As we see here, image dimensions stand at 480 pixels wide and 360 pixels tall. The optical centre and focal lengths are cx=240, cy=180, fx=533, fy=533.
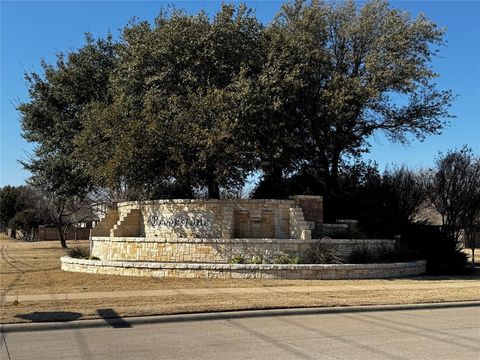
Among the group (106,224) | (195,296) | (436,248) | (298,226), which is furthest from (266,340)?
(436,248)

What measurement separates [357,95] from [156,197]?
10.3 metres

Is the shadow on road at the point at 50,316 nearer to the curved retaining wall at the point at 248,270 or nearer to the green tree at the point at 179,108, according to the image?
the curved retaining wall at the point at 248,270

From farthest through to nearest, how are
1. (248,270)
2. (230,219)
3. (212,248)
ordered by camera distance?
(230,219)
(212,248)
(248,270)

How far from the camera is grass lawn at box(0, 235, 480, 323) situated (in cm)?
1094

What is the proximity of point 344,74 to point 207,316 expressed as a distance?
54.0ft

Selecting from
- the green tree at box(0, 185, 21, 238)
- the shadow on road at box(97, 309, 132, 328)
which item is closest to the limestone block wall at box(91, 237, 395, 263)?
the shadow on road at box(97, 309, 132, 328)

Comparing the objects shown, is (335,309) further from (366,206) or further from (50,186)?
(50,186)

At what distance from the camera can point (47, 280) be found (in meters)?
16.3

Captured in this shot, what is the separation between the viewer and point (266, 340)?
8617mm

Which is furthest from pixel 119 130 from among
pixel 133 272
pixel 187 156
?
pixel 133 272

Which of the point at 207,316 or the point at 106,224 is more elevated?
the point at 106,224

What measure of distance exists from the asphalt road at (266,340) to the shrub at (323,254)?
7.31 metres

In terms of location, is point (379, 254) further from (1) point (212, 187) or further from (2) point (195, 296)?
(2) point (195, 296)

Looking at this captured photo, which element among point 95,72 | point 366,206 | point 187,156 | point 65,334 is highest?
point 95,72
